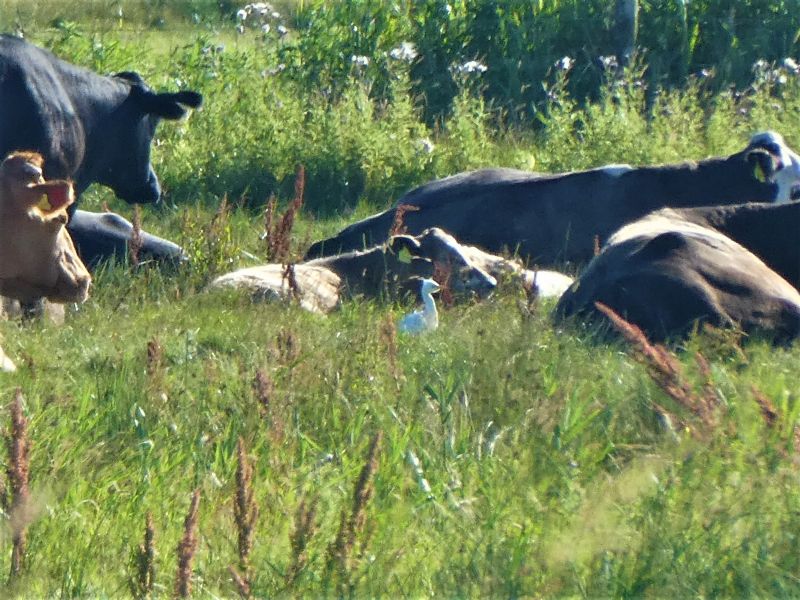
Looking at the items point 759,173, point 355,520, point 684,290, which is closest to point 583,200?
point 759,173

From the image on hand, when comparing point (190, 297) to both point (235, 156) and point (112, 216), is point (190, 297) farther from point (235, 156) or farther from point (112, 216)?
point (235, 156)

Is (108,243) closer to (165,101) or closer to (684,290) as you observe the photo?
(165,101)

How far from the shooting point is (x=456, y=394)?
5.16 metres

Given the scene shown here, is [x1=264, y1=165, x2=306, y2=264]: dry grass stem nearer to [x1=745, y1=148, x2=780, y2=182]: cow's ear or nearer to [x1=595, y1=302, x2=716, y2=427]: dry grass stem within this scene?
[x1=595, y1=302, x2=716, y2=427]: dry grass stem

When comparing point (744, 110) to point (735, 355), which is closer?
point (735, 355)

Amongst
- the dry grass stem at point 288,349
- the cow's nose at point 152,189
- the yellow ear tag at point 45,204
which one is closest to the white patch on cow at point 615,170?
the cow's nose at point 152,189

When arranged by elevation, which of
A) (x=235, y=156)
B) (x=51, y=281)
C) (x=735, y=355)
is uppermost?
(x=51, y=281)

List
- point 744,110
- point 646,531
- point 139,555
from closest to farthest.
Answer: point 139,555 → point 646,531 → point 744,110

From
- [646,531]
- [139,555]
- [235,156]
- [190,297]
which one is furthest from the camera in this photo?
[235,156]

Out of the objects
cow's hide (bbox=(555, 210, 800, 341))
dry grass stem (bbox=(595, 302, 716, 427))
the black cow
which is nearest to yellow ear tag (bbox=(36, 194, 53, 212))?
dry grass stem (bbox=(595, 302, 716, 427))

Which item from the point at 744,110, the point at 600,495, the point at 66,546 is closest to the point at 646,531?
the point at 600,495

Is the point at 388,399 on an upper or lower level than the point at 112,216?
upper

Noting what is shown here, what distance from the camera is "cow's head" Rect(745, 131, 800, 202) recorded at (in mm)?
10508

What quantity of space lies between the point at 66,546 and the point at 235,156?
8.84 metres
